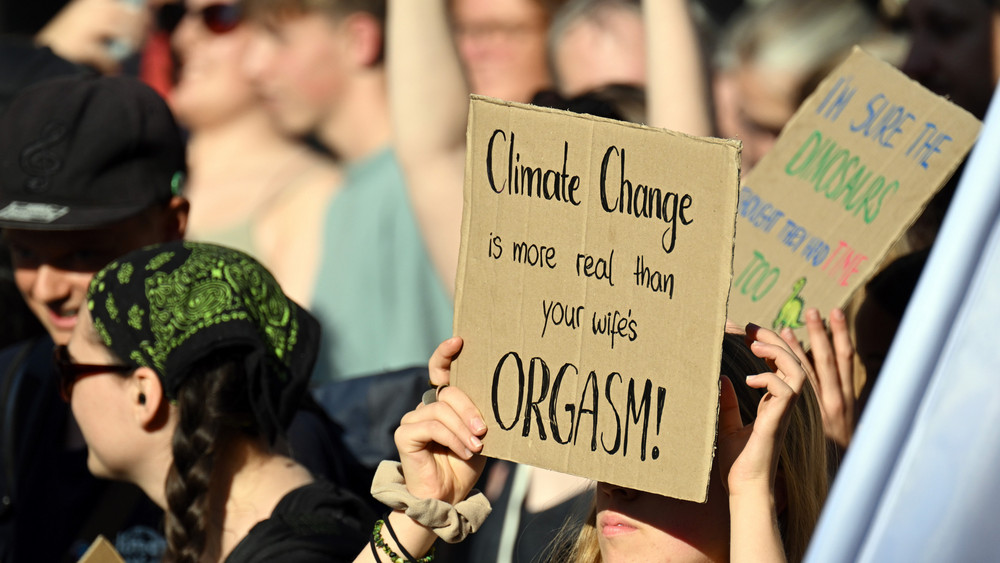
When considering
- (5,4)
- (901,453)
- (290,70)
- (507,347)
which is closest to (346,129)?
(290,70)

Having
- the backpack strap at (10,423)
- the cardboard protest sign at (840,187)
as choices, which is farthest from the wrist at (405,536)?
the backpack strap at (10,423)

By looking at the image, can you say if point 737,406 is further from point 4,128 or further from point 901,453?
point 4,128

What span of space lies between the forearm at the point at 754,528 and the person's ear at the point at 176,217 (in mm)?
2087

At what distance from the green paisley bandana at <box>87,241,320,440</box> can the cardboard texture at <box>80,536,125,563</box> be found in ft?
1.17

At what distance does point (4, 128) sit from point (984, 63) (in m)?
3.02

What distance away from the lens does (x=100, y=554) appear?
1.97m

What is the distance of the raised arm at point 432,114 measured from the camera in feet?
13.2

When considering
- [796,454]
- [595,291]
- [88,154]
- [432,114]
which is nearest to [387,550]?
[595,291]

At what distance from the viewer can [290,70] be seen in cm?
477

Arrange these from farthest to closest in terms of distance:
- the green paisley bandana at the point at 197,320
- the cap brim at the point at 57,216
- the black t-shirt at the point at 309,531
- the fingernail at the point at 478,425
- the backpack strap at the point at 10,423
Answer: the cap brim at the point at 57,216, the backpack strap at the point at 10,423, the green paisley bandana at the point at 197,320, the black t-shirt at the point at 309,531, the fingernail at the point at 478,425

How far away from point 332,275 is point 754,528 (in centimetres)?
329

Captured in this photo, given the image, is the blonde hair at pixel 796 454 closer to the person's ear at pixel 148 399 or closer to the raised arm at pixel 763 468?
the raised arm at pixel 763 468

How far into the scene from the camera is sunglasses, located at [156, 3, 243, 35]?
4949 mm

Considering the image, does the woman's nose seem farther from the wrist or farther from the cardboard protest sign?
the cardboard protest sign
